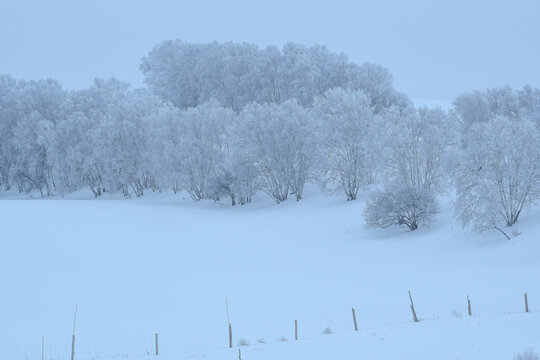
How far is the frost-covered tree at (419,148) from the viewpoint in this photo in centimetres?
3788

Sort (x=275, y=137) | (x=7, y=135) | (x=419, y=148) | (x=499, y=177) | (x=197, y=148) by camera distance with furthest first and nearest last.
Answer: (x=7, y=135) < (x=197, y=148) < (x=275, y=137) < (x=419, y=148) < (x=499, y=177)

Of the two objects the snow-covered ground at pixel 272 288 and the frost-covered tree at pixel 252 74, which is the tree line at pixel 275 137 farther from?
the snow-covered ground at pixel 272 288

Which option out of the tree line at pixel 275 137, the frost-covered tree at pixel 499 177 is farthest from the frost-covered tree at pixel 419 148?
the frost-covered tree at pixel 499 177

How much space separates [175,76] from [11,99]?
24322mm

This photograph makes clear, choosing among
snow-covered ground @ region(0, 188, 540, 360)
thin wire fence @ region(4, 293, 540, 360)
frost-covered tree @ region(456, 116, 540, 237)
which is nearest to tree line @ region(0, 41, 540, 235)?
frost-covered tree @ region(456, 116, 540, 237)

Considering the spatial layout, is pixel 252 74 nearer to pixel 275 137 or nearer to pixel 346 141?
pixel 275 137

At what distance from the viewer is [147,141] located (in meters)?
60.8

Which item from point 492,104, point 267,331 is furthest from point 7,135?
point 267,331

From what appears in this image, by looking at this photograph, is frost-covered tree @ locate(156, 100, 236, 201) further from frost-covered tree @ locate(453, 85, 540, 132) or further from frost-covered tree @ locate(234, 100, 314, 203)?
frost-covered tree @ locate(453, 85, 540, 132)

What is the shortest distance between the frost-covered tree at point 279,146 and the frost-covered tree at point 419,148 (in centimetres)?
1128

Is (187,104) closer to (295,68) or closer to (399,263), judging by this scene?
(295,68)

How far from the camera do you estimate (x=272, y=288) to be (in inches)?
944

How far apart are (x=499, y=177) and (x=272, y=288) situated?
44.2ft

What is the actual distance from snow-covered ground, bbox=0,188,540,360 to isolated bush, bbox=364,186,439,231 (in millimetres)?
828
